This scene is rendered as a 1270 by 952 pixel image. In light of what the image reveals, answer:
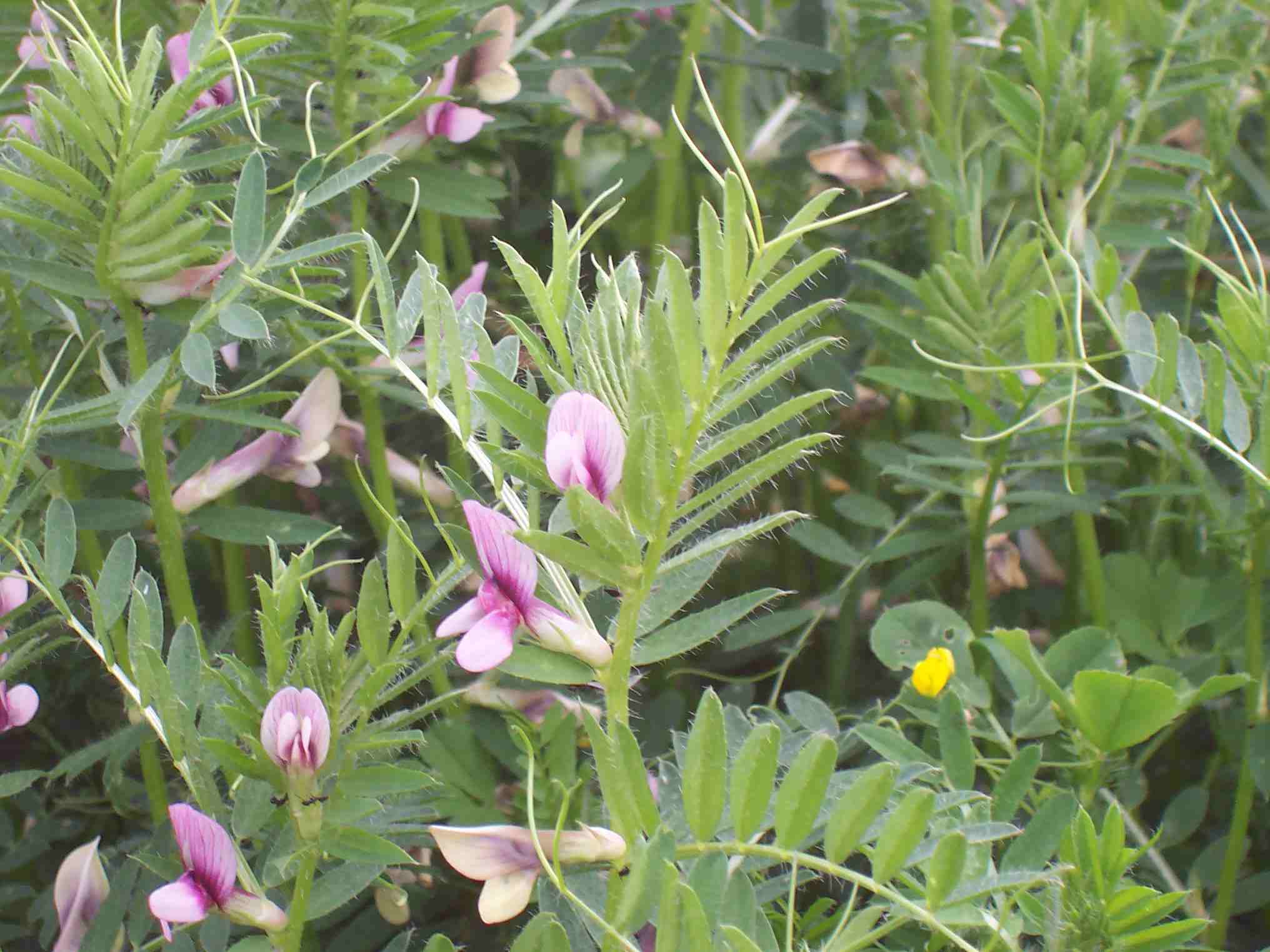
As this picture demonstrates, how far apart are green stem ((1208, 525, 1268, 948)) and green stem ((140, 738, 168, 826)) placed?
0.45 metres

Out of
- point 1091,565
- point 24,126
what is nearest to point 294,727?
point 24,126

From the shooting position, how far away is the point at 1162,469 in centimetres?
74

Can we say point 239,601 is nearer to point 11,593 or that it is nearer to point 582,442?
point 11,593

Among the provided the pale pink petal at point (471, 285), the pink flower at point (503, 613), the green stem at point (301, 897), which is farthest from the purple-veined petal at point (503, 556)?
the pale pink petal at point (471, 285)

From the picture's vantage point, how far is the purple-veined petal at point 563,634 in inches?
15.1

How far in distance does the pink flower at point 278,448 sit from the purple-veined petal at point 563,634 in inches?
9.2

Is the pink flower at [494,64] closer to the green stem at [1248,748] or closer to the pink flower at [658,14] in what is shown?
the pink flower at [658,14]

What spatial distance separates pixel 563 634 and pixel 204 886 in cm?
14

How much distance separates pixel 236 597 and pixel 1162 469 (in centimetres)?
49

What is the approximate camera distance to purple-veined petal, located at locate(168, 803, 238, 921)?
0.40m

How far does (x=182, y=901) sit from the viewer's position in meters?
0.39

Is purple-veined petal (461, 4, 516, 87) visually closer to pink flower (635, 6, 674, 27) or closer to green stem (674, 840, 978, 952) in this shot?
pink flower (635, 6, 674, 27)

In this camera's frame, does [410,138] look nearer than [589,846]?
No

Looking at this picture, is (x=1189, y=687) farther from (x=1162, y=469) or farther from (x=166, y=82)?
(x=166, y=82)
